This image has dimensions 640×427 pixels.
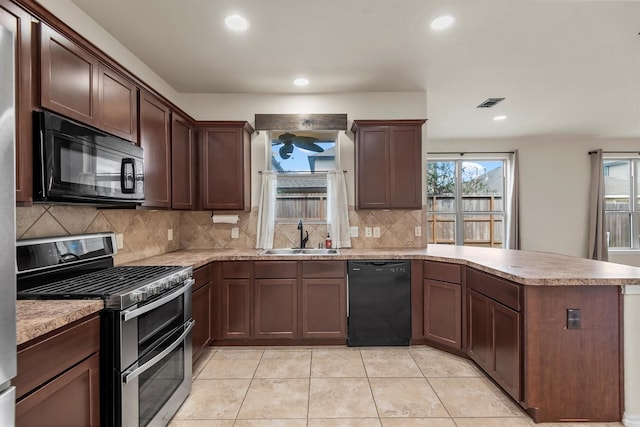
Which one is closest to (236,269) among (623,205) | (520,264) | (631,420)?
(520,264)

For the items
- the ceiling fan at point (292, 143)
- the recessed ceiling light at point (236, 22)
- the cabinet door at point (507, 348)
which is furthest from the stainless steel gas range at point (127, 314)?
the cabinet door at point (507, 348)

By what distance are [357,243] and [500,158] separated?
4057 millimetres

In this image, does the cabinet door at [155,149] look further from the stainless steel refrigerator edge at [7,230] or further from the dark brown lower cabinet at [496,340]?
the dark brown lower cabinet at [496,340]

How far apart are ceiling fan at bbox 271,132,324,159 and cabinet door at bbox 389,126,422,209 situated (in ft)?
2.85

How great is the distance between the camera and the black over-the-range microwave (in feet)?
4.71

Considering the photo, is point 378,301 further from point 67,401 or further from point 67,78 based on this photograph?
point 67,78

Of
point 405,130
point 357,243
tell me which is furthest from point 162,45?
point 357,243

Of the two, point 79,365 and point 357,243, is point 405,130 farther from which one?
point 79,365

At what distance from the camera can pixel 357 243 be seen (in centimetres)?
351

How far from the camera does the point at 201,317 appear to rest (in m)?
2.62

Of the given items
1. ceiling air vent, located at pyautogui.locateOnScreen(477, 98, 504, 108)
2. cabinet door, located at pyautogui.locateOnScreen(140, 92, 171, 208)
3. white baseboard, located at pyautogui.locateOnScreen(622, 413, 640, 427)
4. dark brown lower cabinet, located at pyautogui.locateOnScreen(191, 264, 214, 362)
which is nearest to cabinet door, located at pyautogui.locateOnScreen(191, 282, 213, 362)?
dark brown lower cabinet, located at pyautogui.locateOnScreen(191, 264, 214, 362)

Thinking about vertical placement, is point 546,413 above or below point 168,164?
below

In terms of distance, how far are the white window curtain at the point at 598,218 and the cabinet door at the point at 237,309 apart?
6.25 m

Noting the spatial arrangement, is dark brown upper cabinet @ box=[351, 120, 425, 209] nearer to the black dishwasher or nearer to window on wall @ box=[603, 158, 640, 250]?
the black dishwasher
